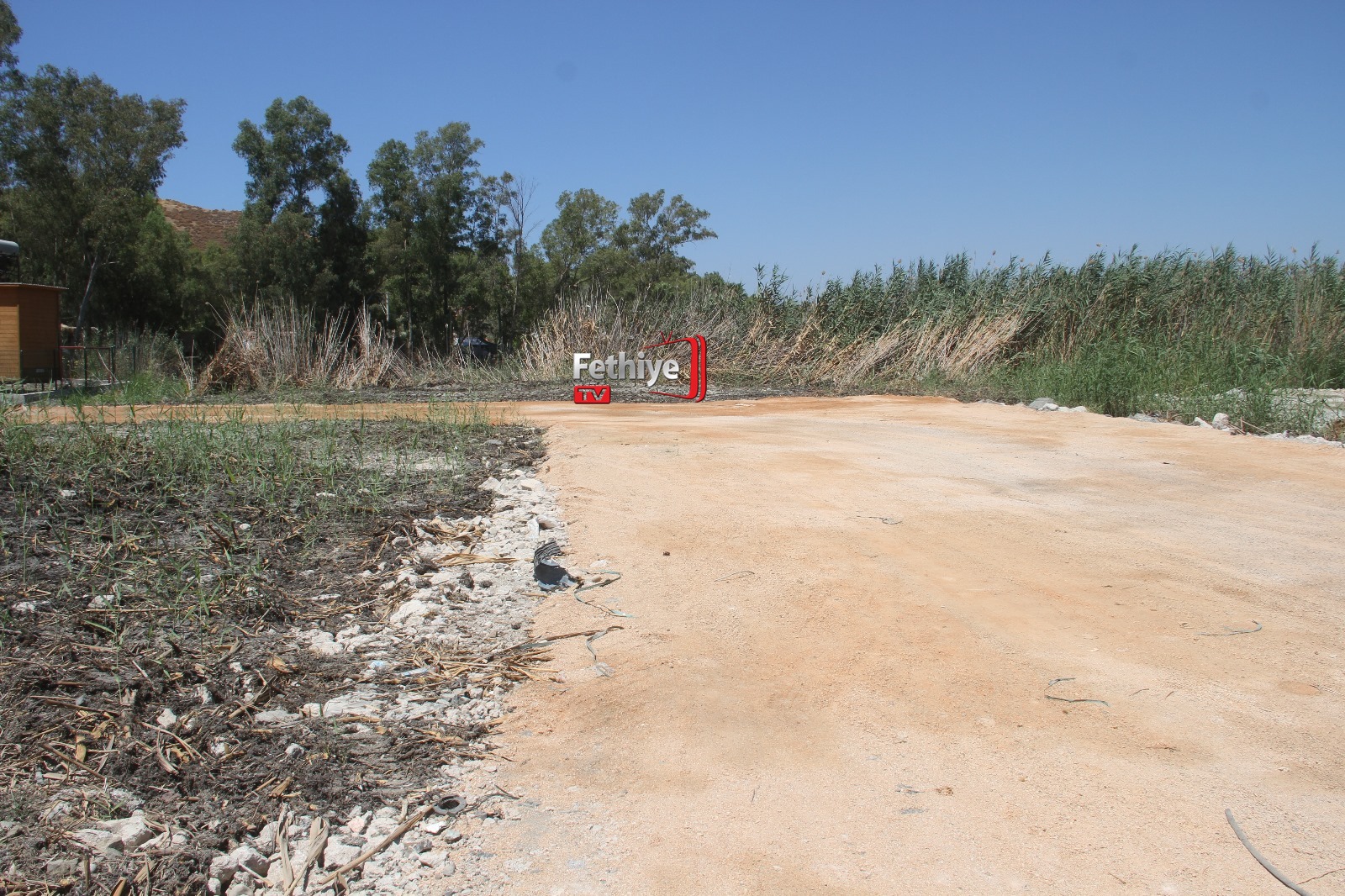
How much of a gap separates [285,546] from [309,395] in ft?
32.3

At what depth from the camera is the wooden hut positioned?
37.0ft

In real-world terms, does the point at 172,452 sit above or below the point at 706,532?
above

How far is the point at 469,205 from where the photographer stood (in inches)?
1145

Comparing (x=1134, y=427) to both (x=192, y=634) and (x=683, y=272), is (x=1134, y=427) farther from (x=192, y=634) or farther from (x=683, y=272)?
(x=683, y=272)

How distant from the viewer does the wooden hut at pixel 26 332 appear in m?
11.3

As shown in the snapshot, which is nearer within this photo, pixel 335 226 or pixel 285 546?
pixel 285 546

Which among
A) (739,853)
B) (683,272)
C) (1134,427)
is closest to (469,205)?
(683,272)

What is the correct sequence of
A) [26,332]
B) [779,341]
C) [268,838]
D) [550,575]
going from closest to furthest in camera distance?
[268,838], [550,575], [26,332], [779,341]

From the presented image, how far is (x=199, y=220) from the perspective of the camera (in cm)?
5212

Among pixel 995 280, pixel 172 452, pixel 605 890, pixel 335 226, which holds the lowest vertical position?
pixel 605 890

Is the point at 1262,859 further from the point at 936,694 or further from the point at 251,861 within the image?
the point at 251,861

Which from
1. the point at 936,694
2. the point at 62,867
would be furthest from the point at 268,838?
the point at 936,694

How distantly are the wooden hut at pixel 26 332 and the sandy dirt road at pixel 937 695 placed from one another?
9.33 metres

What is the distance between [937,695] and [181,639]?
9.37 feet
